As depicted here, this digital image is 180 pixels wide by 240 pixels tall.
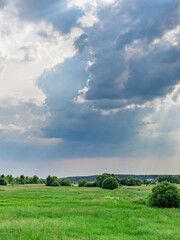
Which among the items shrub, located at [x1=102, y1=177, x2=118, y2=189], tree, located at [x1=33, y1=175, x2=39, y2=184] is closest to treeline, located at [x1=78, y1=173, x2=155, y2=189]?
shrub, located at [x1=102, y1=177, x2=118, y2=189]

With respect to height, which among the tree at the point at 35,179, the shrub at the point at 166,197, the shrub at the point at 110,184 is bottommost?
the tree at the point at 35,179

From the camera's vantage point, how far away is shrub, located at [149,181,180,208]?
34656 mm

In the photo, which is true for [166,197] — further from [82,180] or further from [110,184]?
[82,180]

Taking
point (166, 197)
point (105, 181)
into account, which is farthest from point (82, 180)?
point (166, 197)

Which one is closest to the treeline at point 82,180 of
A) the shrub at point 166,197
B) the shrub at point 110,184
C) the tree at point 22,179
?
the tree at point 22,179

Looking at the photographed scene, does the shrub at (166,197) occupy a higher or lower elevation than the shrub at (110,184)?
higher

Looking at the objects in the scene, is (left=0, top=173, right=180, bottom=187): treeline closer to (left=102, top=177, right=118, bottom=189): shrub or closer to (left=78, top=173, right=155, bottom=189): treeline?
(left=78, top=173, right=155, bottom=189): treeline

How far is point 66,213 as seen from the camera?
91.9 feet

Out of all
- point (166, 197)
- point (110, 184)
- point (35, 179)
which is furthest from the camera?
point (35, 179)

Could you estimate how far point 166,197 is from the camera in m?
34.7

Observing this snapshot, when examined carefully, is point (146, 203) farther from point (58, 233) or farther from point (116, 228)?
point (58, 233)

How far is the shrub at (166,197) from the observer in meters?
34.7

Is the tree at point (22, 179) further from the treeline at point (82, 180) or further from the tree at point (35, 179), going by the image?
the tree at point (35, 179)

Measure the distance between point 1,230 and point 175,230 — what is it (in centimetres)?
1391
